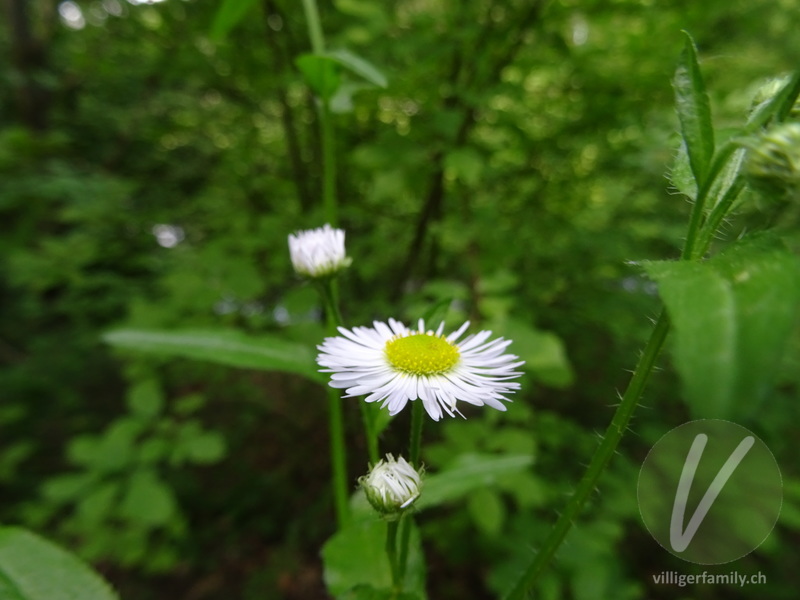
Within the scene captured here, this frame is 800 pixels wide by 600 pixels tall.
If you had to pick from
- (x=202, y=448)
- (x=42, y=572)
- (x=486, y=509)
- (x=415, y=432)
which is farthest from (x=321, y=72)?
(x=202, y=448)

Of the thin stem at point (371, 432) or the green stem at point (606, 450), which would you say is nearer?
A: the green stem at point (606, 450)

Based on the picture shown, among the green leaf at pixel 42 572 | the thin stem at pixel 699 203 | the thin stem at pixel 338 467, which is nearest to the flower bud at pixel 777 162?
the thin stem at pixel 699 203

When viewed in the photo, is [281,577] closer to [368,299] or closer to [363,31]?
[368,299]

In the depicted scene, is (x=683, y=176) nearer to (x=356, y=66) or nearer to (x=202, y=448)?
(x=356, y=66)

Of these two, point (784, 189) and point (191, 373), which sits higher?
point (784, 189)

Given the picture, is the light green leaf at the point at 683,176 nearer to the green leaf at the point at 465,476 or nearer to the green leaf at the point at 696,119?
the green leaf at the point at 696,119

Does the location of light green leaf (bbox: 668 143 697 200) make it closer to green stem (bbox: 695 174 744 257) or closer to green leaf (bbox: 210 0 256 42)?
green stem (bbox: 695 174 744 257)

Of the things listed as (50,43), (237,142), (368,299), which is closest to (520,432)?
(368,299)
